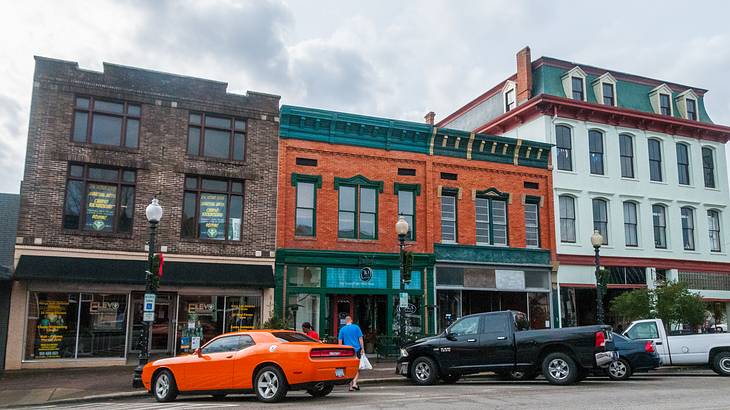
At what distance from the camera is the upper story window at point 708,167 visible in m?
33.1

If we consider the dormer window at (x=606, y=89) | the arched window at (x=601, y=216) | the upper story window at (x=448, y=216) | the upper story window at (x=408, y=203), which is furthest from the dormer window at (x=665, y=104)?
the upper story window at (x=408, y=203)

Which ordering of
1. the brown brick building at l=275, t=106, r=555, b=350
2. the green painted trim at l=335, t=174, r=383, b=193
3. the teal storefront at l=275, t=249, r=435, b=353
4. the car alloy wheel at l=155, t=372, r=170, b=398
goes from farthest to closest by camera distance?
the green painted trim at l=335, t=174, r=383, b=193, the brown brick building at l=275, t=106, r=555, b=350, the teal storefront at l=275, t=249, r=435, b=353, the car alloy wheel at l=155, t=372, r=170, b=398

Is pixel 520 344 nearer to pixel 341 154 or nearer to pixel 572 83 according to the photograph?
pixel 341 154

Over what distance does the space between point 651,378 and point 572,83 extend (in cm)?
1750

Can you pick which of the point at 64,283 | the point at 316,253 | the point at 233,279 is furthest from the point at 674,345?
the point at 64,283

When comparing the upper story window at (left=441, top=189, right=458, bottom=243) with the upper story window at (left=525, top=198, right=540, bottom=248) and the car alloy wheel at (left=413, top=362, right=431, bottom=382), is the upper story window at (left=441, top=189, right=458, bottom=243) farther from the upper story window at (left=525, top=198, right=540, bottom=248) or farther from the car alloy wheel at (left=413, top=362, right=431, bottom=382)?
the car alloy wheel at (left=413, top=362, right=431, bottom=382)

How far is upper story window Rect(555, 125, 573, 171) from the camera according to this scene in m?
29.5

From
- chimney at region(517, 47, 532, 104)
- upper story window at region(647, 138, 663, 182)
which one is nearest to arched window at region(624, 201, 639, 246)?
upper story window at region(647, 138, 663, 182)

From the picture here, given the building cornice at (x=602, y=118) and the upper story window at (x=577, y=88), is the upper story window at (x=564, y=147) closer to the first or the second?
the building cornice at (x=602, y=118)

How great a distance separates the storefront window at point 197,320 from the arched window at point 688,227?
77.4ft

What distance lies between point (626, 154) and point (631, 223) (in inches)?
137

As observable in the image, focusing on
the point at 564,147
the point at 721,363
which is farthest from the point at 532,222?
the point at 721,363

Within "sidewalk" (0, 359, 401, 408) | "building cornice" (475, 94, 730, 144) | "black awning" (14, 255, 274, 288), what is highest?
"building cornice" (475, 94, 730, 144)

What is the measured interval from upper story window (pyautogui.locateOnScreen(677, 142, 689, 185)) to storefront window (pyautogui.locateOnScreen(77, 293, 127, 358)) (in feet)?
89.9
